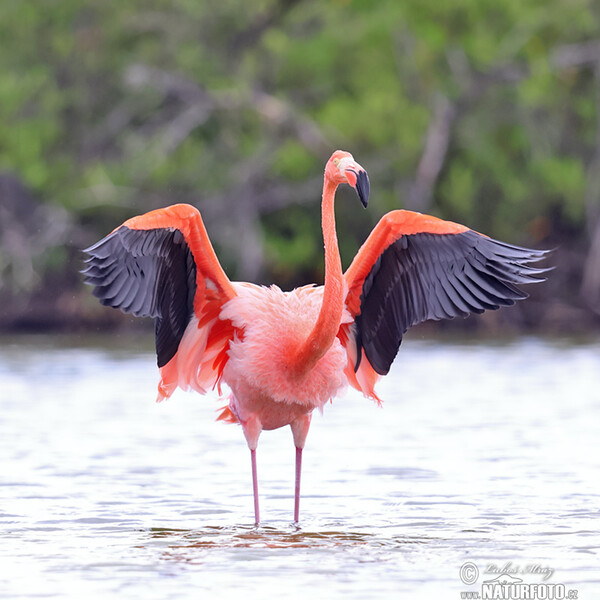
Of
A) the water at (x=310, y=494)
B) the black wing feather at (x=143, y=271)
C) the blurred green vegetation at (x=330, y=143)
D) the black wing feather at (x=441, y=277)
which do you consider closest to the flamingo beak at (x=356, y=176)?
the black wing feather at (x=441, y=277)

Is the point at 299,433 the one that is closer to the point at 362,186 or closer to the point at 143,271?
the point at 143,271

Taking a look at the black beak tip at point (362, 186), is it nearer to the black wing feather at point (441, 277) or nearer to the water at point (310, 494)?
the black wing feather at point (441, 277)

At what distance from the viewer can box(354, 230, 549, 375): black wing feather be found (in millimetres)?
7523

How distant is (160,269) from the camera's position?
7.45 metres

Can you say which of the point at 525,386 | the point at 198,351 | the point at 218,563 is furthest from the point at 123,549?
the point at 525,386

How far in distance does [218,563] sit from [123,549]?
0.68 meters

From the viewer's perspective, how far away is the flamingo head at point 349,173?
6.84 meters

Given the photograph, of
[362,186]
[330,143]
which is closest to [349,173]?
[362,186]

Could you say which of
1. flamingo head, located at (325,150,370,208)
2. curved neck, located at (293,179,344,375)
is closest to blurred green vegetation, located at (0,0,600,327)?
curved neck, located at (293,179,344,375)

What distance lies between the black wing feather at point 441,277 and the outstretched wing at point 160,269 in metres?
1.00

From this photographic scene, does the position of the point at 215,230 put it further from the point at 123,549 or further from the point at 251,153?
the point at 123,549

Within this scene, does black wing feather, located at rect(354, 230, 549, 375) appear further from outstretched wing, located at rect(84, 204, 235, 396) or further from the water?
the water

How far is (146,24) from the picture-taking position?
27.6 m

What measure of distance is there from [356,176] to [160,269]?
53.1 inches
